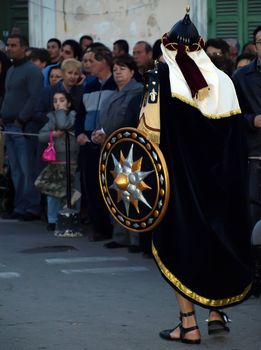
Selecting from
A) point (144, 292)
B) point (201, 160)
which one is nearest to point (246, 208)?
point (201, 160)

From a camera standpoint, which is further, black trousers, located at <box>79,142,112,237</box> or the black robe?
black trousers, located at <box>79,142,112,237</box>

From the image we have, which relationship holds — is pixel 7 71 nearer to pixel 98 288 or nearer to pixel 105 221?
pixel 105 221

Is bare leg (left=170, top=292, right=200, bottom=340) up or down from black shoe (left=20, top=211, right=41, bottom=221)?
Answer: up

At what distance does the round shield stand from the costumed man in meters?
0.11

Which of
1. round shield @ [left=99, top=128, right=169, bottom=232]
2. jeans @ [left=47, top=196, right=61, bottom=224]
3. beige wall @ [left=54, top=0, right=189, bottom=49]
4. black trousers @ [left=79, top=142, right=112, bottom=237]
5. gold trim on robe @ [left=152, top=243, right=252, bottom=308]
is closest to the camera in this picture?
round shield @ [left=99, top=128, right=169, bottom=232]

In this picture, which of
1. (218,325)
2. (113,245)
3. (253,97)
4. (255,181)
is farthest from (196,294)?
(113,245)

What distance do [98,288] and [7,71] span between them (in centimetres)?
569

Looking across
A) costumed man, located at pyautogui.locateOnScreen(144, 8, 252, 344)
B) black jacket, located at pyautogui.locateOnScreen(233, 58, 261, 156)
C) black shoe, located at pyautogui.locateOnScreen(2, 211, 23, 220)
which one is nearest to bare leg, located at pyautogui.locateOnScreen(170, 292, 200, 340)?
costumed man, located at pyautogui.locateOnScreen(144, 8, 252, 344)

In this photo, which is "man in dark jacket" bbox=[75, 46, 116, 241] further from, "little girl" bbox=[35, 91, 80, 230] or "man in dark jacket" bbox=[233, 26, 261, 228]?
"man in dark jacket" bbox=[233, 26, 261, 228]

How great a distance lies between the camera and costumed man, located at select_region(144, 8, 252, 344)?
23.3 feet

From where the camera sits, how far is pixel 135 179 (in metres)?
7.16

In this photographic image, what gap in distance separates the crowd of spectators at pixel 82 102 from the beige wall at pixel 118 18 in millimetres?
3299

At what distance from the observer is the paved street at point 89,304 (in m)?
7.42

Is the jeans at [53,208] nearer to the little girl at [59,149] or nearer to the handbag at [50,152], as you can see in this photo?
the little girl at [59,149]
